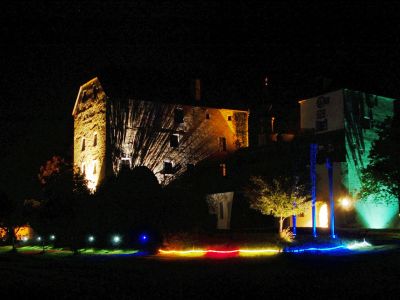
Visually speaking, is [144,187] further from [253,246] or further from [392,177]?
[392,177]

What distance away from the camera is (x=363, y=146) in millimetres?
49031

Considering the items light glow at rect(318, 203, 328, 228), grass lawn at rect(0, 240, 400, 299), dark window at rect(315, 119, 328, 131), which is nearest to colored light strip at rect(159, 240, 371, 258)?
grass lawn at rect(0, 240, 400, 299)

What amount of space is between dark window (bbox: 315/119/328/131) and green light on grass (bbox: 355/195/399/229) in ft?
28.8

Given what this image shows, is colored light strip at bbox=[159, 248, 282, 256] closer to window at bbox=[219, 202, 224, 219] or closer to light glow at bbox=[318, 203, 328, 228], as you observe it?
window at bbox=[219, 202, 224, 219]

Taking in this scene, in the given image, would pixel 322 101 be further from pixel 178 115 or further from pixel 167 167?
pixel 167 167

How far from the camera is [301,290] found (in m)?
16.6

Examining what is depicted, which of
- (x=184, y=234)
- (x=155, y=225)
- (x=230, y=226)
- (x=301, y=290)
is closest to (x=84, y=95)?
(x=230, y=226)

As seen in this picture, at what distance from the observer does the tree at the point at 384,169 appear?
41.5 meters

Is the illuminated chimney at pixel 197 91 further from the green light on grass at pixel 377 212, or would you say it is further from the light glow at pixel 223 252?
the light glow at pixel 223 252

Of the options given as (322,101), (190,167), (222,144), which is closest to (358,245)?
(322,101)

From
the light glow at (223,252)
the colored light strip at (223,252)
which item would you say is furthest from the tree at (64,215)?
the light glow at (223,252)

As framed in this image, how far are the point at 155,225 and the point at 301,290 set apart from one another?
20.6 meters

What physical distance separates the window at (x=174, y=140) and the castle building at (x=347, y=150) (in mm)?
12526

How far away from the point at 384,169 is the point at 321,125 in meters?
11.1
